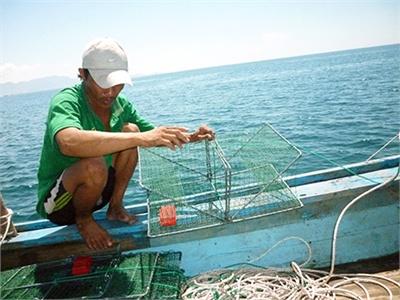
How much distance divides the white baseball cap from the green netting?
1.19 metres

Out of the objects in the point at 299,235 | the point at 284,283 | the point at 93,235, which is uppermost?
the point at 93,235

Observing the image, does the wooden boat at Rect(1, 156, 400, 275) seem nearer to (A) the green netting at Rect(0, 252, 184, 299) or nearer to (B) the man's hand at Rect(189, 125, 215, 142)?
(A) the green netting at Rect(0, 252, 184, 299)

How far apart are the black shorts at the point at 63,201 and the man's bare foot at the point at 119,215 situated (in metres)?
0.09

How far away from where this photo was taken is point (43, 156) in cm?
242

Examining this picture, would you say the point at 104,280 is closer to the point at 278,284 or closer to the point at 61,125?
the point at 61,125

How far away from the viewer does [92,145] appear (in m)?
2.11

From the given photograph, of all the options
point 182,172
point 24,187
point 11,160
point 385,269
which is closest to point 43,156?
point 182,172

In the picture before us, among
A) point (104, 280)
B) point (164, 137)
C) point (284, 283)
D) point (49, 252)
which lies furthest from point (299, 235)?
point (49, 252)

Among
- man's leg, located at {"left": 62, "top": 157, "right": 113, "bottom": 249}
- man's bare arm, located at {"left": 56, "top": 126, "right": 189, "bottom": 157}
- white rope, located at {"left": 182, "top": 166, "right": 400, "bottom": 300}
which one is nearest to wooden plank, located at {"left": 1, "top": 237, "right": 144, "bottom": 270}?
man's leg, located at {"left": 62, "top": 157, "right": 113, "bottom": 249}

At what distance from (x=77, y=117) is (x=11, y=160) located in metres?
14.2

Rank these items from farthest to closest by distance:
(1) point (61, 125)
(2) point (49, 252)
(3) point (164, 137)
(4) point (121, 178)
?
(4) point (121, 178), (2) point (49, 252), (3) point (164, 137), (1) point (61, 125)

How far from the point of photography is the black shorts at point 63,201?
2.33 meters

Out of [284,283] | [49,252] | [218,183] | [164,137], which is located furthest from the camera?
[218,183]

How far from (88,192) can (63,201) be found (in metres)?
0.22
